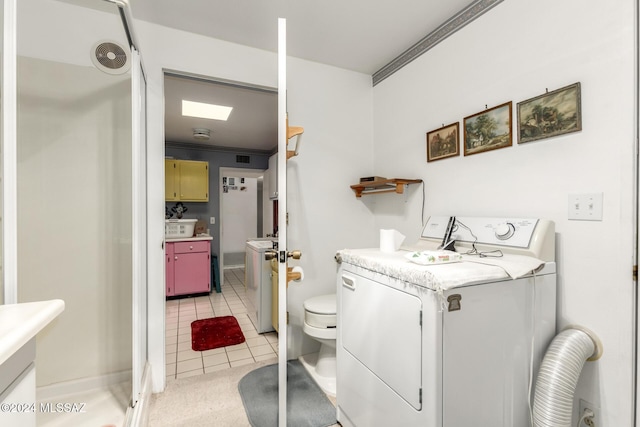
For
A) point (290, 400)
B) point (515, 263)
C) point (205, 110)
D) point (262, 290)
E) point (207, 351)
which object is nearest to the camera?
point (515, 263)

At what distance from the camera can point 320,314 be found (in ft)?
6.43

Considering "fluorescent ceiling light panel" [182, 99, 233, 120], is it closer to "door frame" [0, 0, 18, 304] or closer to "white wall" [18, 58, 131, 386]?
"white wall" [18, 58, 131, 386]

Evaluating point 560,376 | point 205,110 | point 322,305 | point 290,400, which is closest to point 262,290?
point 322,305

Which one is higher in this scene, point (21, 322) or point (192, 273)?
point (21, 322)

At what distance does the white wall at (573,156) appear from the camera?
3.69 feet

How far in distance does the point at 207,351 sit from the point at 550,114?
2895mm

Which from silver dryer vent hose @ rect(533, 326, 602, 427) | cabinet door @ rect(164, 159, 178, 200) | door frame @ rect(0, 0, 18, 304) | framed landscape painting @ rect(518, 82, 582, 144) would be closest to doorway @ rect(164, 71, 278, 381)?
cabinet door @ rect(164, 159, 178, 200)

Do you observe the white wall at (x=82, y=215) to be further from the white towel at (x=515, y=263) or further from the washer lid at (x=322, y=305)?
the white towel at (x=515, y=263)

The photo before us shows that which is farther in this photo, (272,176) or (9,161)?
(272,176)

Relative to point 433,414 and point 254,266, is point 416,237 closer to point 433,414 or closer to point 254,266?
point 433,414

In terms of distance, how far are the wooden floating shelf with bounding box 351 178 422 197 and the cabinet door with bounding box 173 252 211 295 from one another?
2884mm

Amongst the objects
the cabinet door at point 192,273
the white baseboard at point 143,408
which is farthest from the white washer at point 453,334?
the cabinet door at point 192,273

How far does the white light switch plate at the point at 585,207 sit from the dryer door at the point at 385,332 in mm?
830

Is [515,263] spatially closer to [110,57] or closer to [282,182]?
[282,182]
